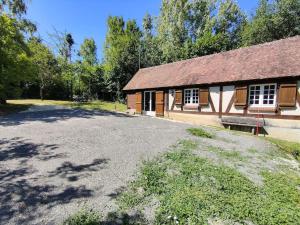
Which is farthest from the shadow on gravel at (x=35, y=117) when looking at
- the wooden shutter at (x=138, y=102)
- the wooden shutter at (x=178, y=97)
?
the wooden shutter at (x=178, y=97)

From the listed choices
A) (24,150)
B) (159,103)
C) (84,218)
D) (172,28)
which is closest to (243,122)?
(159,103)

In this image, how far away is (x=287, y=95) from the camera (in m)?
9.44

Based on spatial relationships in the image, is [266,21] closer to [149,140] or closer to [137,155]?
[149,140]

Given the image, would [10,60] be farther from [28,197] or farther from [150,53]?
[150,53]

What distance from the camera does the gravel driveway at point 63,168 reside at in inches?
134

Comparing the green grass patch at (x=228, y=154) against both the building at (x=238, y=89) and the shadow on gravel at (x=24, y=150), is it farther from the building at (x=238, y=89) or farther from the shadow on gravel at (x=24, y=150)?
the building at (x=238, y=89)

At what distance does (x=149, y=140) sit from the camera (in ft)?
24.1

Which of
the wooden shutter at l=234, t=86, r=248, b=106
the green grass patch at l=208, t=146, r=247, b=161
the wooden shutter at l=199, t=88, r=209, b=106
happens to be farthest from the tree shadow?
the wooden shutter at l=199, t=88, r=209, b=106

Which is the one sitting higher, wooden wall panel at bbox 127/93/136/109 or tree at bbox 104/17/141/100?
tree at bbox 104/17/141/100

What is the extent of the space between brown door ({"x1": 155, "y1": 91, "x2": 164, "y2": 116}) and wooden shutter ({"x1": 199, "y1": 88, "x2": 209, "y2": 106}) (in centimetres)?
347

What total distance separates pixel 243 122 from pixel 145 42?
22.8m

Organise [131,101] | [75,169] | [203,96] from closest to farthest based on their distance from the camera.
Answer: [75,169] < [203,96] < [131,101]

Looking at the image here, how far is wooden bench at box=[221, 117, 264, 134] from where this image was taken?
33.6 ft

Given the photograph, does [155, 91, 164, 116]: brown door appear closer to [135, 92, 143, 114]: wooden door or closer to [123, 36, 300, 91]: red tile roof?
[123, 36, 300, 91]: red tile roof
